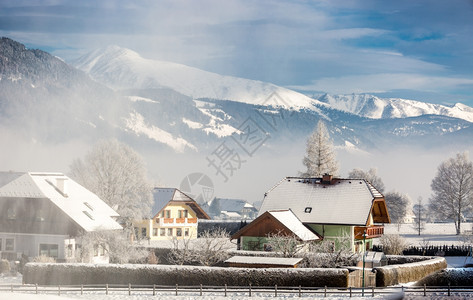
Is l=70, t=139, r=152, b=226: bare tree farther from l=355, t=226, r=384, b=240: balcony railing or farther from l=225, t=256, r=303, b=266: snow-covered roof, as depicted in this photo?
l=225, t=256, r=303, b=266: snow-covered roof

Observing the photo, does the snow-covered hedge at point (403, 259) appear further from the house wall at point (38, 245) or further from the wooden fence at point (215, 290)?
the house wall at point (38, 245)

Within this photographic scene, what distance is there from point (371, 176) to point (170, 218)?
35549 millimetres

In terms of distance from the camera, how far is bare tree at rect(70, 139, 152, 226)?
48375 mm

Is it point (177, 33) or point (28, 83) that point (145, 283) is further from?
point (177, 33)

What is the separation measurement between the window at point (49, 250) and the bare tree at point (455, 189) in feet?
145

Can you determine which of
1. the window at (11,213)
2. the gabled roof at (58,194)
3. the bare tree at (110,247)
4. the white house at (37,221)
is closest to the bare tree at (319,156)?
the gabled roof at (58,194)

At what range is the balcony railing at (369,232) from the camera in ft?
139

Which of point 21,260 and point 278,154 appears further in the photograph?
point 278,154

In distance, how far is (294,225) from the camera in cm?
4038

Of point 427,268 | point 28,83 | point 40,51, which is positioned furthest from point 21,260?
point 427,268

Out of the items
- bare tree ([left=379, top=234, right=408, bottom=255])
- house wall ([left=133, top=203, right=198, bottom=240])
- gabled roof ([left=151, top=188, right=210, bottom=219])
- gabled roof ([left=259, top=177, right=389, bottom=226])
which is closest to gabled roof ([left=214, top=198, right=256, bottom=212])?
house wall ([left=133, top=203, right=198, bottom=240])

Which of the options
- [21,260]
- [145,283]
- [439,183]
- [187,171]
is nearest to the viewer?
[145,283]

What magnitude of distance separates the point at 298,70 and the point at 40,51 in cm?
2941

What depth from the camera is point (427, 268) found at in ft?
109
